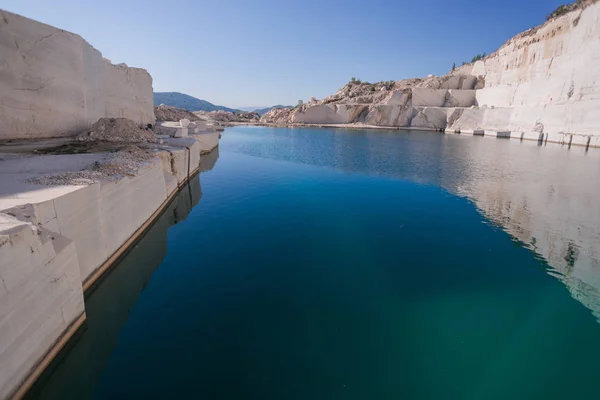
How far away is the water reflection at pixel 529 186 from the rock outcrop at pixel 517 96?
17.8ft

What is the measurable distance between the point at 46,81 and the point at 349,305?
11190 mm

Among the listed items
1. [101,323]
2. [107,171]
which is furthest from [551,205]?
[107,171]

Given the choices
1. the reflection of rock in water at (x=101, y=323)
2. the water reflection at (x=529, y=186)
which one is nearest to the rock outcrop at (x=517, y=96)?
the water reflection at (x=529, y=186)

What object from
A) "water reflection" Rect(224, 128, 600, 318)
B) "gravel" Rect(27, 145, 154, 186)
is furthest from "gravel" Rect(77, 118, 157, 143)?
"water reflection" Rect(224, 128, 600, 318)

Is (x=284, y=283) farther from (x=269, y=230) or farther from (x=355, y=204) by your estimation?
(x=355, y=204)

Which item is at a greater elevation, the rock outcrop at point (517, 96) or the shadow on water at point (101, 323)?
the rock outcrop at point (517, 96)

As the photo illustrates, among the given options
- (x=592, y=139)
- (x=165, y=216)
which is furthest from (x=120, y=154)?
(x=592, y=139)

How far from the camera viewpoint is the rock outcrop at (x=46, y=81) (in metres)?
8.90

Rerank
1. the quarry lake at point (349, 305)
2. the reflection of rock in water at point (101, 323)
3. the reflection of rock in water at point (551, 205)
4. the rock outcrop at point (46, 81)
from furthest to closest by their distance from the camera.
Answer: the rock outcrop at point (46, 81)
the reflection of rock in water at point (551, 205)
the quarry lake at point (349, 305)
the reflection of rock in water at point (101, 323)

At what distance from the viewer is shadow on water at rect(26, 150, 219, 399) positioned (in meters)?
3.90

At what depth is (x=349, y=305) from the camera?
5621 mm

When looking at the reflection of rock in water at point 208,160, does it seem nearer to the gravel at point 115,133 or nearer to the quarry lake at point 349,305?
the gravel at point 115,133

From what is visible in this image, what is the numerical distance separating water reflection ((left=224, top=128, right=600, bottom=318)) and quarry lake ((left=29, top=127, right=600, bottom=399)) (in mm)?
98

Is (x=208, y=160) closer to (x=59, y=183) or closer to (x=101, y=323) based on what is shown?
(x=59, y=183)
